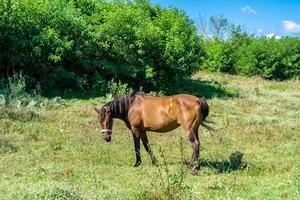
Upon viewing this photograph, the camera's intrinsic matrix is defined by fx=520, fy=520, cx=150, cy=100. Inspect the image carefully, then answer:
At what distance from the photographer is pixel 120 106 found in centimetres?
1241

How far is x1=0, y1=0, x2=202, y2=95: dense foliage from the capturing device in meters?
20.8

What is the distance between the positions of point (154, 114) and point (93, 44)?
11.4 m

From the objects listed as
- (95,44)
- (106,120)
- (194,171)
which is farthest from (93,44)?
(194,171)

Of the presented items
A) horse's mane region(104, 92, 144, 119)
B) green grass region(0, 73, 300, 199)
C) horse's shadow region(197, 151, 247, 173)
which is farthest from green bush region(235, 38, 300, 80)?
horse's mane region(104, 92, 144, 119)

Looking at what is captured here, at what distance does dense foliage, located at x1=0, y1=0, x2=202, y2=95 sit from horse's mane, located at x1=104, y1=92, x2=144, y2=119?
28.2 feet

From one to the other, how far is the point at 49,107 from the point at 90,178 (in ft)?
27.6

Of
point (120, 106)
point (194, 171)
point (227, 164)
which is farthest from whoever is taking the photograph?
point (120, 106)

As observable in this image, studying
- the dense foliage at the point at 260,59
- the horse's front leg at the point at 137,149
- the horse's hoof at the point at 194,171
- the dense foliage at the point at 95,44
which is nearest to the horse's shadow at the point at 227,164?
the horse's hoof at the point at 194,171

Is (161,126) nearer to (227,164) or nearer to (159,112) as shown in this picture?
(159,112)

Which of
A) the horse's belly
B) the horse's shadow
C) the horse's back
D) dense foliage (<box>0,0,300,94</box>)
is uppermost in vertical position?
dense foliage (<box>0,0,300,94</box>)

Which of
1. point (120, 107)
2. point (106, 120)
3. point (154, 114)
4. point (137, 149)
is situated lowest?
point (137, 149)

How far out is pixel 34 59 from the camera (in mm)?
20891

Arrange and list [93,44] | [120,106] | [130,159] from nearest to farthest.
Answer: [120,106]
[130,159]
[93,44]

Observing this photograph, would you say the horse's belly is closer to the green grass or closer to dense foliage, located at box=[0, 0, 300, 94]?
the green grass
